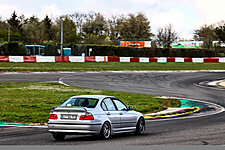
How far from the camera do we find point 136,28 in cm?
11400

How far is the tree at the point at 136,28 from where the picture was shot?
372 feet

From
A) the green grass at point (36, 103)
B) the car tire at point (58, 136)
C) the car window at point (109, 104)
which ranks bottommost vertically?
the green grass at point (36, 103)

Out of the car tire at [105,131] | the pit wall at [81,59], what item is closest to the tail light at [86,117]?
the car tire at [105,131]

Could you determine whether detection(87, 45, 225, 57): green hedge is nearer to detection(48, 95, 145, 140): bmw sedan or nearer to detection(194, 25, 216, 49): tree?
detection(194, 25, 216, 49): tree

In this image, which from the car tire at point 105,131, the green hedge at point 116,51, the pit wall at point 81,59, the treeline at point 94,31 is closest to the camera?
the car tire at point 105,131

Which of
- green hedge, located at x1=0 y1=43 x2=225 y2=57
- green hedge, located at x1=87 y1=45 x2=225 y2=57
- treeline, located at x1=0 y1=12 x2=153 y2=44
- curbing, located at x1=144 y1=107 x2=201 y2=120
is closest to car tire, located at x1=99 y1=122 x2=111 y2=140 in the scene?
curbing, located at x1=144 y1=107 x2=201 y2=120

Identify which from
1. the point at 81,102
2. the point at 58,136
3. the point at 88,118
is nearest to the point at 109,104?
the point at 81,102

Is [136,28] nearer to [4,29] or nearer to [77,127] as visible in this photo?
[4,29]

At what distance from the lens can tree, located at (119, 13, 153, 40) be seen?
113500 mm

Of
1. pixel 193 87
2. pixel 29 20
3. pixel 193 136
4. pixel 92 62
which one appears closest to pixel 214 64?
pixel 92 62

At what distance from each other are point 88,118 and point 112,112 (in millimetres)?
1180

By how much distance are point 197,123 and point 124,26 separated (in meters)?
101

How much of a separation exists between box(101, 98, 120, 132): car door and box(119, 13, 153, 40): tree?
102 m

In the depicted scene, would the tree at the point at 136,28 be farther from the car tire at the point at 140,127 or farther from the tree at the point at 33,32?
the car tire at the point at 140,127
